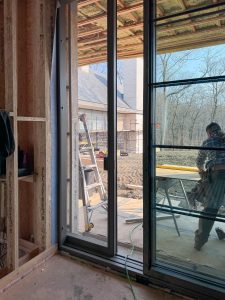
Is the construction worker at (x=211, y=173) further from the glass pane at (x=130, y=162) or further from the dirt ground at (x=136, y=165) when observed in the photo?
the glass pane at (x=130, y=162)

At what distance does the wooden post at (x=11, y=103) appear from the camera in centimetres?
202

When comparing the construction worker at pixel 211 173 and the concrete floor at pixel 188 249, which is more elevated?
the construction worker at pixel 211 173

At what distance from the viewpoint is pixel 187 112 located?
1.90 m

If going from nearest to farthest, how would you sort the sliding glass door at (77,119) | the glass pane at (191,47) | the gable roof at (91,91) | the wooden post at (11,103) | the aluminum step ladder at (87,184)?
the glass pane at (191,47), the wooden post at (11,103), the sliding glass door at (77,119), the aluminum step ladder at (87,184), the gable roof at (91,91)

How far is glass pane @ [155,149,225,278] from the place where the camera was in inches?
72.7

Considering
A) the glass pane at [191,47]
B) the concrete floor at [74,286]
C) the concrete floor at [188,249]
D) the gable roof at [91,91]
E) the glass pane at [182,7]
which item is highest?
the gable roof at [91,91]

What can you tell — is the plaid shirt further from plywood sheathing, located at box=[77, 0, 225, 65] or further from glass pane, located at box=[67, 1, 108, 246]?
glass pane, located at box=[67, 1, 108, 246]

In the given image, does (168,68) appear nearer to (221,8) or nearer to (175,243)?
(221,8)

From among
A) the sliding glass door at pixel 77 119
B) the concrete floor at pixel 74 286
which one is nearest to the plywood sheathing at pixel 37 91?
the sliding glass door at pixel 77 119

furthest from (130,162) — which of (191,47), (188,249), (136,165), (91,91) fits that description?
(191,47)

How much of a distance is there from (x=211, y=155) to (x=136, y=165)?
17.7 feet

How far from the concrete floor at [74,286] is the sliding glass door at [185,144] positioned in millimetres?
217

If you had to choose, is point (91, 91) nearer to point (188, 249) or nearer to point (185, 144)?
point (185, 144)

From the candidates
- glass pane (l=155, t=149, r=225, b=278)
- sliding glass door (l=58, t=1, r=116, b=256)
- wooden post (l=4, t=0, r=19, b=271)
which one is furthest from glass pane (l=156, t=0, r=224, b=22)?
wooden post (l=4, t=0, r=19, b=271)
